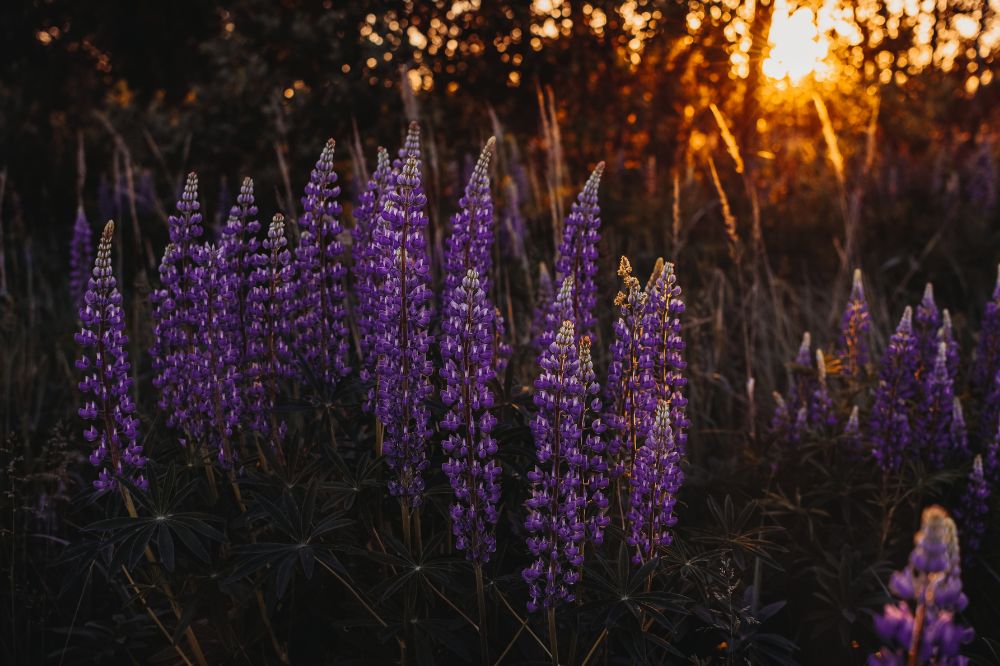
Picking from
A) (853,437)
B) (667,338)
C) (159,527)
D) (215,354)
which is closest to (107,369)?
(215,354)

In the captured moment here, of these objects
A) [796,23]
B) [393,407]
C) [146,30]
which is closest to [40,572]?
[393,407]

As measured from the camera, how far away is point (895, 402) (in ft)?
10.4

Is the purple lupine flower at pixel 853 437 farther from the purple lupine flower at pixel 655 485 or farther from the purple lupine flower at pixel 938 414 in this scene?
the purple lupine flower at pixel 655 485

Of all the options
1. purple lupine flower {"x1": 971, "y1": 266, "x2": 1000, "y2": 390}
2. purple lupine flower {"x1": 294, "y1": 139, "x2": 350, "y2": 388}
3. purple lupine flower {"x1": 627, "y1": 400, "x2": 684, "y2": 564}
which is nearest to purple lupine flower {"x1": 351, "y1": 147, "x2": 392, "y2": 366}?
purple lupine flower {"x1": 294, "y1": 139, "x2": 350, "y2": 388}

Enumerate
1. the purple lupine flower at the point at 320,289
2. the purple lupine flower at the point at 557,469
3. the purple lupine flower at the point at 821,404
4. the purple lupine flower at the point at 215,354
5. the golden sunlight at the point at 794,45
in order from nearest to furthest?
the purple lupine flower at the point at 557,469, the purple lupine flower at the point at 215,354, the purple lupine flower at the point at 320,289, the purple lupine flower at the point at 821,404, the golden sunlight at the point at 794,45

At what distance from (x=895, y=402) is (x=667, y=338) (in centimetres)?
132

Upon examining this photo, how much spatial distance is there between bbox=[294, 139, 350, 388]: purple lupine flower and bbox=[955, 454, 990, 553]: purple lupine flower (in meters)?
2.29

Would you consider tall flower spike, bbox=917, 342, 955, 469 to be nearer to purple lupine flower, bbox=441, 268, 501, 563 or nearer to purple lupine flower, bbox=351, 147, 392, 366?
purple lupine flower, bbox=441, 268, 501, 563

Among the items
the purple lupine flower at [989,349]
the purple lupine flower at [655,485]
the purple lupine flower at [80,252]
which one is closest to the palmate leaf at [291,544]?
the purple lupine flower at [655,485]

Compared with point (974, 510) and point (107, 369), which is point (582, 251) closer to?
point (107, 369)

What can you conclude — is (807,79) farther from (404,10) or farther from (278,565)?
(278,565)

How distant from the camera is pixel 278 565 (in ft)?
6.55

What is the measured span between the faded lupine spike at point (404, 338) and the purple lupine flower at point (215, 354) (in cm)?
57

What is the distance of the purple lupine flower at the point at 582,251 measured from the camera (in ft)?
8.61
